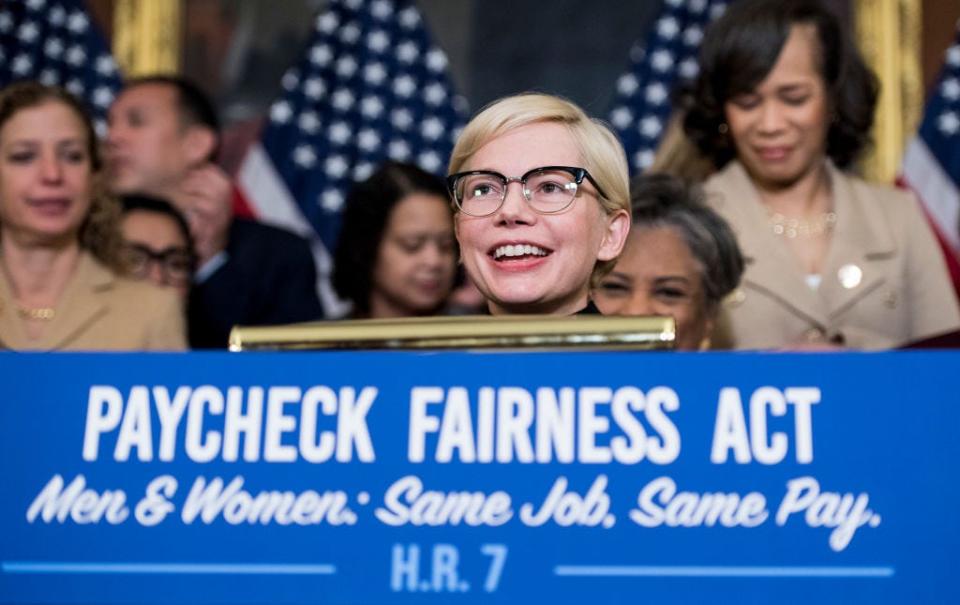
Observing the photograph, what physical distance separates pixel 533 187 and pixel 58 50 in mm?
4117

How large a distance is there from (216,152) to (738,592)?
3.56 m

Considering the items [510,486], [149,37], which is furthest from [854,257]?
[149,37]

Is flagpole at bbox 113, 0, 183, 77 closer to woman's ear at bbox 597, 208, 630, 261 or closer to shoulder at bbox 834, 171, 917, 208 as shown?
shoulder at bbox 834, 171, 917, 208

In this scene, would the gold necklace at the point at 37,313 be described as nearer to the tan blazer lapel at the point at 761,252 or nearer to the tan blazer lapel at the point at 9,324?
the tan blazer lapel at the point at 9,324

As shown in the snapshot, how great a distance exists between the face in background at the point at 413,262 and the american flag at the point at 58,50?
6.99 ft

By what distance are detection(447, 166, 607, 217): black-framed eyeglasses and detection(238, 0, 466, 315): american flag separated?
348cm

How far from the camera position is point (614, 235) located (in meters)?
2.23

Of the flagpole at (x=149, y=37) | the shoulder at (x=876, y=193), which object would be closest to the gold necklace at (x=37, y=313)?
the shoulder at (x=876, y=193)

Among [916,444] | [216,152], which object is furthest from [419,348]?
[216,152]

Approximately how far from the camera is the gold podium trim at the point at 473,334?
148 centimetres

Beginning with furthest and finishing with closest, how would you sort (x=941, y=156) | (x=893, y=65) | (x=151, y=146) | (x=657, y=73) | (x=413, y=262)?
(x=893, y=65), (x=657, y=73), (x=941, y=156), (x=151, y=146), (x=413, y=262)

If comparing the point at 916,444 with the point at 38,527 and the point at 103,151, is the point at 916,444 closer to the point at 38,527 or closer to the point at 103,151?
the point at 38,527

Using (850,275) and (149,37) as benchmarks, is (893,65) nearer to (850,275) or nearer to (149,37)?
(850,275)

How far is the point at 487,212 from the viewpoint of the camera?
2068mm
